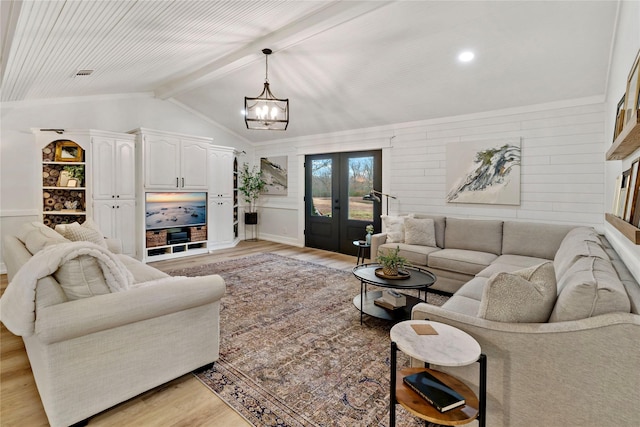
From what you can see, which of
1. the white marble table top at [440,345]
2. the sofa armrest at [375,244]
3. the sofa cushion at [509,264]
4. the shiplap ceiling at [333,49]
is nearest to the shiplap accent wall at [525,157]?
the shiplap ceiling at [333,49]

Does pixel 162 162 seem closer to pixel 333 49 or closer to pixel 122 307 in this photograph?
pixel 333 49

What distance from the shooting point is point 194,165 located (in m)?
6.32

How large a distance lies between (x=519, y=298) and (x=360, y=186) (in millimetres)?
4757

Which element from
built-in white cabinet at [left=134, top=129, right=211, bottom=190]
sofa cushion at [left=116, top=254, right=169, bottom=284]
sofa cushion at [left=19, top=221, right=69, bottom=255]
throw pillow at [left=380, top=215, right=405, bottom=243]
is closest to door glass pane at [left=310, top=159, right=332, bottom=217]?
throw pillow at [left=380, top=215, right=405, bottom=243]

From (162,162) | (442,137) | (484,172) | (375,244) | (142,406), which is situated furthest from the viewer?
(162,162)

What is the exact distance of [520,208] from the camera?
4.47 meters

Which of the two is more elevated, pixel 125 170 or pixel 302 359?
pixel 125 170

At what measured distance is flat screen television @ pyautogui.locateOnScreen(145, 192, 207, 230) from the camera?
5.87 meters

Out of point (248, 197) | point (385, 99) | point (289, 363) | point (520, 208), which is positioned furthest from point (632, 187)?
point (248, 197)

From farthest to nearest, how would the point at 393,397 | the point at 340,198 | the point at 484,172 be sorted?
the point at 340,198 → the point at 484,172 → the point at 393,397

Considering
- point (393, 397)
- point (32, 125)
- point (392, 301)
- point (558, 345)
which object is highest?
point (32, 125)

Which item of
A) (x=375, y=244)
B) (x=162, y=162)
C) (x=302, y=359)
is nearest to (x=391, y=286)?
(x=302, y=359)

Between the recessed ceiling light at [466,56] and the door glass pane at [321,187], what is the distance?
3425 mm

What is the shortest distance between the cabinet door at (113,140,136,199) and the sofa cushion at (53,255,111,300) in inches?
168
